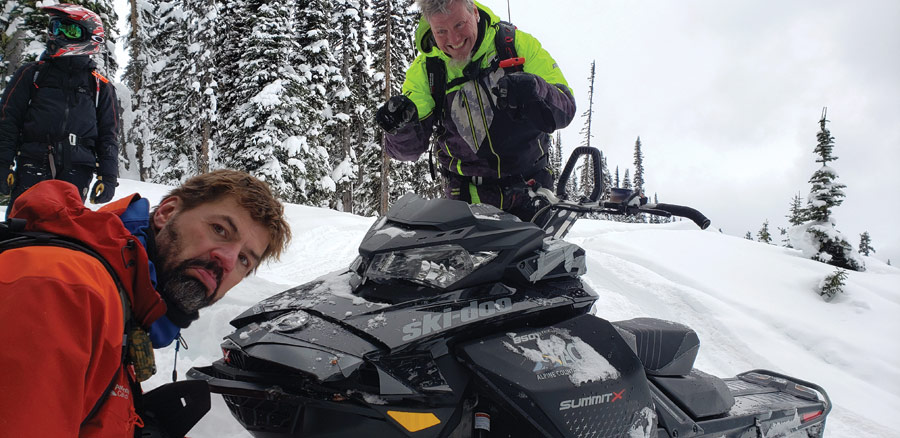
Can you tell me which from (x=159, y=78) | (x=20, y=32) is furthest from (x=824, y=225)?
(x=159, y=78)

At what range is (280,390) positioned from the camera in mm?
1313

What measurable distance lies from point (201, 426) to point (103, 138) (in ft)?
10.6

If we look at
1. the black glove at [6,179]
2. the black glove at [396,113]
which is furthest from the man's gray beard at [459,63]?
the black glove at [6,179]

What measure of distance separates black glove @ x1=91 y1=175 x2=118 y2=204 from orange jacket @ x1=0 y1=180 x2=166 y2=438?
3496 mm

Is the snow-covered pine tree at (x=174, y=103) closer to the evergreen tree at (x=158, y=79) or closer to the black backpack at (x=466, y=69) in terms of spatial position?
the evergreen tree at (x=158, y=79)

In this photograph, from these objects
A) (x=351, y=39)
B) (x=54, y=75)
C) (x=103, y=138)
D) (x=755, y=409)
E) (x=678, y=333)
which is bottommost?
(x=755, y=409)

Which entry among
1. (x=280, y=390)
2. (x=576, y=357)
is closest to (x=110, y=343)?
(x=280, y=390)

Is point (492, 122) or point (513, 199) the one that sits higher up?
point (492, 122)

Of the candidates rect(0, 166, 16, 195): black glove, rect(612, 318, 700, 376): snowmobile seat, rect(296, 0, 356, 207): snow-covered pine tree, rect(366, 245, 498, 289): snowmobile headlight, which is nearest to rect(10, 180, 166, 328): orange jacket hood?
rect(366, 245, 498, 289): snowmobile headlight

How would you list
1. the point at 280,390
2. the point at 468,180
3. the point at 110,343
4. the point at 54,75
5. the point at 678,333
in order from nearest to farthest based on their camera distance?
1. the point at 110,343
2. the point at 280,390
3. the point at 678,333
4. the point at 468,180
5. the point at 54,75

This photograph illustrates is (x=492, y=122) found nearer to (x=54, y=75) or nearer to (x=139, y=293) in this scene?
(x=139, y=293)

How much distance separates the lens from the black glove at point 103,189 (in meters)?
4.08

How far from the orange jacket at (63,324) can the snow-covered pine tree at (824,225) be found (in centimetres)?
1528

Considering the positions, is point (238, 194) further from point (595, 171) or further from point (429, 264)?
point (595, 171)
